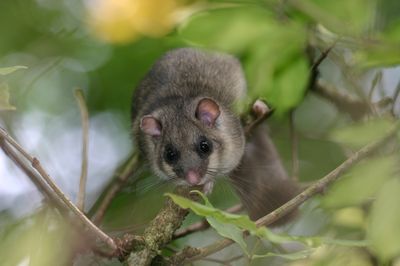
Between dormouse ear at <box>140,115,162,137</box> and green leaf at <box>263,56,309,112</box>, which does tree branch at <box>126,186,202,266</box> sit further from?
dormouse ear at <box>140,115,162,137</box>

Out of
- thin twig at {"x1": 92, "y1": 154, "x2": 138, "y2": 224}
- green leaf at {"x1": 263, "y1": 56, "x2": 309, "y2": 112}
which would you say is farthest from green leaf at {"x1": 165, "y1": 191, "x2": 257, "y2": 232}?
thin twig at {"x1": 92, "y1": 154, "x2": 138, "y2": 224}

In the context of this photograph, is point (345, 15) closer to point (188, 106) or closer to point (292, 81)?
point (292, 81)

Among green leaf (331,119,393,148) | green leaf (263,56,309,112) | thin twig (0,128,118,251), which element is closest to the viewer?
green leaf (331,119,393,148)

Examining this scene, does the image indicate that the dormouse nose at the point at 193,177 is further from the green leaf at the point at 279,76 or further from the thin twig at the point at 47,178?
the thin twig at the point at 47,178

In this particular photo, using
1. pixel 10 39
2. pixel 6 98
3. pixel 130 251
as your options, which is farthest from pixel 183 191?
pixel 6 98

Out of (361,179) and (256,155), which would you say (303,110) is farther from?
(361,179)

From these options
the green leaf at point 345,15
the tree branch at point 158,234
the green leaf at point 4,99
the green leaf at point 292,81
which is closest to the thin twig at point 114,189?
the tree branch at point 158,234
